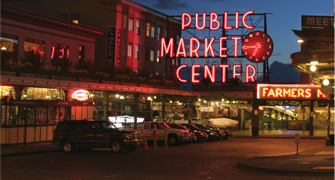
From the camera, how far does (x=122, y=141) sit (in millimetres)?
22188

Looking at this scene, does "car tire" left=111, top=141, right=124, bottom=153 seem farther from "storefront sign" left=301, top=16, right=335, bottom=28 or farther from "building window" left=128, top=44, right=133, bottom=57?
"building window" left=128, top=44, right=133, bottom=57

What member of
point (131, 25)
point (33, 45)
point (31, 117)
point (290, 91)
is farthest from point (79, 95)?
point (290, 91)

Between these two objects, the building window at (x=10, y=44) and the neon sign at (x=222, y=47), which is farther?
the neon sign at (x=222, y=47)

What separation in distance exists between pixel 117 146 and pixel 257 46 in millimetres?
28986

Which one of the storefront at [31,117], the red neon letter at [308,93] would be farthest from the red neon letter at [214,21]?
the storefront at [31,117]

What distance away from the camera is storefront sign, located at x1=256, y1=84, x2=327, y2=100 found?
43.3m

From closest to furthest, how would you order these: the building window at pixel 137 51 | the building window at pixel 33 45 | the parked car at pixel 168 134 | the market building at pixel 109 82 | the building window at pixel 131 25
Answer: the market building at pixel 109 82 < the parked car at pixel 168 134 < the building window at pixel 33 45 < the building window at pixel 131 25 < the building window at pixel 137 51

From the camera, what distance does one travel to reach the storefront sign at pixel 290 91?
43.3 metres

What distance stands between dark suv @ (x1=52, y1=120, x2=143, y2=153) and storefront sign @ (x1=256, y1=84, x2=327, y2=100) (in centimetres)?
2482

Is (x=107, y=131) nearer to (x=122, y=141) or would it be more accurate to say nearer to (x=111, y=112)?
(x=122, y=141)

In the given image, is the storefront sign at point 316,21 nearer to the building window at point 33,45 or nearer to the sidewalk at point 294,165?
the sidewalk at point 294,165

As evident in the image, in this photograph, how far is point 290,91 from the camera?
144ft

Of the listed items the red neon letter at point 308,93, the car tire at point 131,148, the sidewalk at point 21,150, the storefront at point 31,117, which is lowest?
the sidewalk at point 21,150

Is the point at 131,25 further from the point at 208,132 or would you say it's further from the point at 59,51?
the point at 208,132
